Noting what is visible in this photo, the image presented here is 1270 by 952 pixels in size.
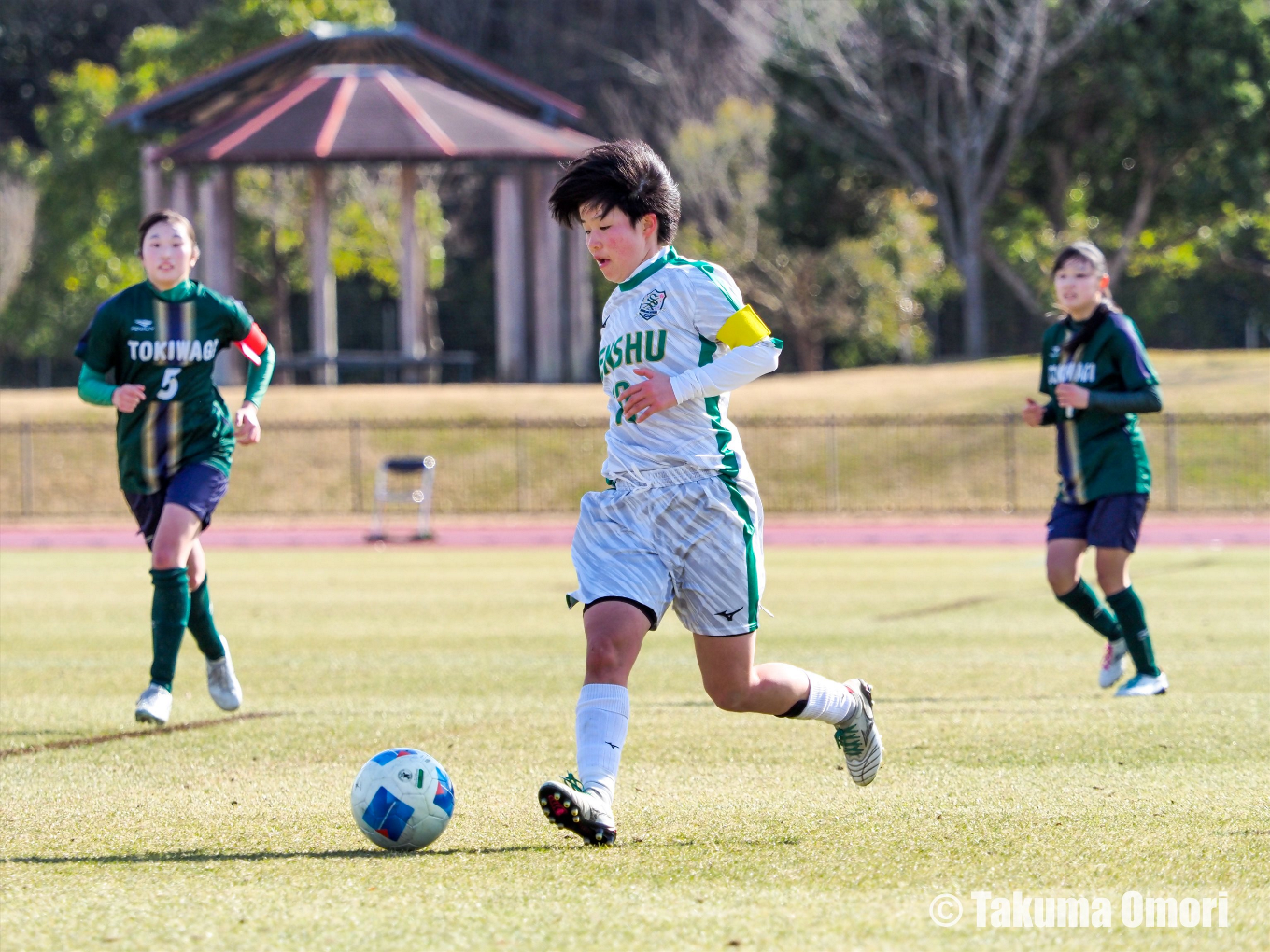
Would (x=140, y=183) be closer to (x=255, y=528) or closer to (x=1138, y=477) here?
(x=255, y=528)

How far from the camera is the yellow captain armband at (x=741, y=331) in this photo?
16.5 feet

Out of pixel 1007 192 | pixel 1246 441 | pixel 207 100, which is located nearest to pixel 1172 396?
pixel 1246 441

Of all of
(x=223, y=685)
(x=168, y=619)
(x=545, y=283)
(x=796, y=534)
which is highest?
(x=545, y=283)

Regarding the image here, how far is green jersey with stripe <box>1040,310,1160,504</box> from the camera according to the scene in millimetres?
8281

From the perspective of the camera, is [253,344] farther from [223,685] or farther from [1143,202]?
[1143,202]

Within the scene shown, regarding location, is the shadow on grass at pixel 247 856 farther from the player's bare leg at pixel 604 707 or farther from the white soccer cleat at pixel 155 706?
the white soccer cleat at pixel 155 706

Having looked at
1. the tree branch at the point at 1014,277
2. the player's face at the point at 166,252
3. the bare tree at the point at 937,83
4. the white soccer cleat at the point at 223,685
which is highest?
the bare tree at the point at 937,83

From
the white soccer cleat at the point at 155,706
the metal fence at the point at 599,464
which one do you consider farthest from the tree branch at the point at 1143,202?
the white soccer cleat at the point at 155,706

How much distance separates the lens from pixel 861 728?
18.4 feet

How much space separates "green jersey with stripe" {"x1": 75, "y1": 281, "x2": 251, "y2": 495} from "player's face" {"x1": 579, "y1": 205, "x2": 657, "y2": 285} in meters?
3.08

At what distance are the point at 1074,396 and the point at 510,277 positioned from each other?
26.5 metres

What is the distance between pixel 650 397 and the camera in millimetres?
4930

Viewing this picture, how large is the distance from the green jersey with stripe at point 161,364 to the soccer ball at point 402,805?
10.5 ft

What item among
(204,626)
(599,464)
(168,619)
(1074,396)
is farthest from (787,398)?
(168,619)
